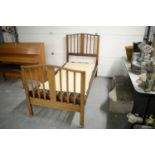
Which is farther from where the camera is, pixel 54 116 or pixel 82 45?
pixel 82 45

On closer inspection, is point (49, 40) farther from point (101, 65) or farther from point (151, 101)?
point (151, 101)

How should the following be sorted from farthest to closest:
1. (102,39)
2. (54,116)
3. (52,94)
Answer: (102,39) < (54,116) < (52,94)

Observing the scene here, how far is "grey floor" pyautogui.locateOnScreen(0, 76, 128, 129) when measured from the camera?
2.01 metres

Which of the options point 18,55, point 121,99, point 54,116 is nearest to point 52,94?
point 54,116

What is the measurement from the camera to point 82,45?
10.9 feet

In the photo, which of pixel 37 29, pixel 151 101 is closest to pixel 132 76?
pixel 151 101

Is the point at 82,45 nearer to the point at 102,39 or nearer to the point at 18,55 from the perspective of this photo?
the point at 102,39

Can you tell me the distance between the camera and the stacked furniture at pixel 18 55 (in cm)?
325

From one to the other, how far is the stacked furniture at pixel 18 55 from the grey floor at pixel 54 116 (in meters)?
0.75

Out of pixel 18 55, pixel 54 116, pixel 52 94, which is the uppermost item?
pixel 18 55

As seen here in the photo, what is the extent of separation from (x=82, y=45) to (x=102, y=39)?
52cm

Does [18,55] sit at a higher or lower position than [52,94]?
higher

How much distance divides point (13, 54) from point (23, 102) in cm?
146

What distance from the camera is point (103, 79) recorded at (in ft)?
11.8
